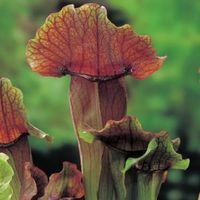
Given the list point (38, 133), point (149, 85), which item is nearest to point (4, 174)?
point (38, 133)

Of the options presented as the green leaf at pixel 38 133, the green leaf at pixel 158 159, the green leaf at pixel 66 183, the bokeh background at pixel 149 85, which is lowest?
the bokeh background at pixel 149 85

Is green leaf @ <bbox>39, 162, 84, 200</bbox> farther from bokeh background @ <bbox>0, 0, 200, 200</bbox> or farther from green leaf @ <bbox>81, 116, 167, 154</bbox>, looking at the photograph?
bokeh background @ <bbox>0, 0, 200, 200</bbox>

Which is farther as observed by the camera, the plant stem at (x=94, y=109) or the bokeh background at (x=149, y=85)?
the bokeh background at (x=149, y=85)

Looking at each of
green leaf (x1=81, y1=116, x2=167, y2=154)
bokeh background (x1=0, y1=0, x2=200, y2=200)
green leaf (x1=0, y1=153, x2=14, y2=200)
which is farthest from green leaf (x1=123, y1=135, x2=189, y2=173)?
bokeh background (x1=0, y1=0, x2=200, y2=200)

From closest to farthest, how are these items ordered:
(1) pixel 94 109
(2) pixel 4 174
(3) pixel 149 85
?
(2) pixel 4 174 < (1) pixel 94 109 < (3) pixel 149 85

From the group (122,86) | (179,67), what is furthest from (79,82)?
(179,67)

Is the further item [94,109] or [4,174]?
[94,109]

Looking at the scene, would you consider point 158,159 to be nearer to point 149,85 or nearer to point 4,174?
point 4,174

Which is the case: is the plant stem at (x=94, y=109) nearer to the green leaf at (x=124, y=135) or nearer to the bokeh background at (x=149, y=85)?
the green leaf at (x=124, y=135)

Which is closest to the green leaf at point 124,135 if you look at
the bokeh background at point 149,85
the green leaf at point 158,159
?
the green leaf at point 158,159

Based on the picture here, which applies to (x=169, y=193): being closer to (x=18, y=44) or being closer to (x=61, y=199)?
(x=18, y=44)
